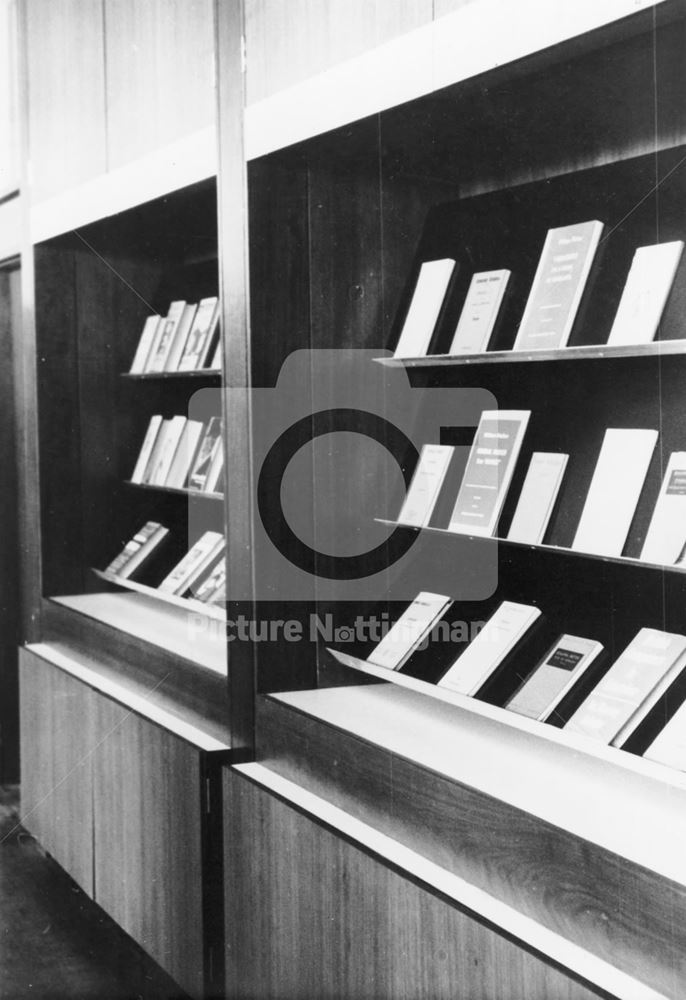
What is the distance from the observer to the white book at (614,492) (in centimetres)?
215

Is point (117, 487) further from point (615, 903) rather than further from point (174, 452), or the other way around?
point (615, 903)

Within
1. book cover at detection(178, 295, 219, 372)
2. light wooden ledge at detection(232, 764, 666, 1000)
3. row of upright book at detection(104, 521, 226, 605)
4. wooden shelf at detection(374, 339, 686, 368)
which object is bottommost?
light wooden ledge at detection(232, 764, 666, 1000)

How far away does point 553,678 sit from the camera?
228 centimetres

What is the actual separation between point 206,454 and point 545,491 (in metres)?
1.71

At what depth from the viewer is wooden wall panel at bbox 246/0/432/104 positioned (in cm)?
232

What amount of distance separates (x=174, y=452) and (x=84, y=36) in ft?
5.10

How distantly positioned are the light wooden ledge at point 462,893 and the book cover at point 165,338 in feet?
6.06

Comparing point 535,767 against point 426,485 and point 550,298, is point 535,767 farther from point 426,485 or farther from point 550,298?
point 550,298

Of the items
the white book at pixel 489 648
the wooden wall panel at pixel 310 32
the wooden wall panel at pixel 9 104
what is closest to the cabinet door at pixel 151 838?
the white book at pixel 489 648

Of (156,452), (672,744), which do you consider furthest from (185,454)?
(672,744)

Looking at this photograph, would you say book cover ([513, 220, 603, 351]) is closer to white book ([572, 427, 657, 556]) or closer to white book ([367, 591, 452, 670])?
white book ([572, 427, 657, 556])

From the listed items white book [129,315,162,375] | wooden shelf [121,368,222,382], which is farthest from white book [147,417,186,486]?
white book [129,315,162,375]

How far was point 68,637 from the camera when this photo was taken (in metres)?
4.13

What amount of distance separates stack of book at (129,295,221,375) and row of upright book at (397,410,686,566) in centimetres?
127
